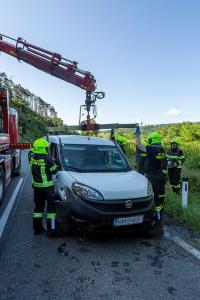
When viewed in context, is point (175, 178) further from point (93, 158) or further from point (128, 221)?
point (128, 221)

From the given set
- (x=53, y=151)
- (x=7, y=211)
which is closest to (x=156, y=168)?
(x=53, y=151)

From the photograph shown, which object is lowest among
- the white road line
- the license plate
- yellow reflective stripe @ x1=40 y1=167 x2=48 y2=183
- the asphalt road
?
the white road line

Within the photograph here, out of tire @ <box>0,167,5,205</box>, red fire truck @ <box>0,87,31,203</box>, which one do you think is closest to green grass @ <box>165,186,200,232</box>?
tire @ <box>0,167,5,205</box>

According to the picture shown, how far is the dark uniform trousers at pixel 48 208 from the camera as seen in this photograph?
549cm

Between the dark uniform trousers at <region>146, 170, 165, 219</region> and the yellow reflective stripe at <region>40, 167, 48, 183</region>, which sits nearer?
the yellow reflective stripe at <region>40, 167, 48, 183</region>

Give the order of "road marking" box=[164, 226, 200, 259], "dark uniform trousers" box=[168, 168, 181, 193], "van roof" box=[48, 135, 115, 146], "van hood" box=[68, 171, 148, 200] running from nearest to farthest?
"road marking" box=[164, 226, 200, 259] → "van hood" box=[68, 171, 148, 200] → "van roof" box=[48, 135, 115, 146] → "dark uniform trousers" box=[168, 168, 181, 193]

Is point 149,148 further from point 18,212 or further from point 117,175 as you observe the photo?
point 18,212

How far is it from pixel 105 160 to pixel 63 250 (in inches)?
88.3

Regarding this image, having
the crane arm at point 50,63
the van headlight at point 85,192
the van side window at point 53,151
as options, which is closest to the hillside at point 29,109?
the crane arm at point 50,63

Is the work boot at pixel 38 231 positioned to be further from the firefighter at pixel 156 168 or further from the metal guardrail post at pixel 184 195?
the metal guardrail post at pixel 184 195

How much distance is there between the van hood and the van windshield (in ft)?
1.28

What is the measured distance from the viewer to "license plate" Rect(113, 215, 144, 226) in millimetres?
4867

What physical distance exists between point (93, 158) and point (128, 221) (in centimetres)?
189

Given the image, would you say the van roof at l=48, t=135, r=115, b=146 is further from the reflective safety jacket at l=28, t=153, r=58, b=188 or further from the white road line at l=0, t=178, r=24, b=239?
the white road line at l=0, t=178, r=24, b=239
